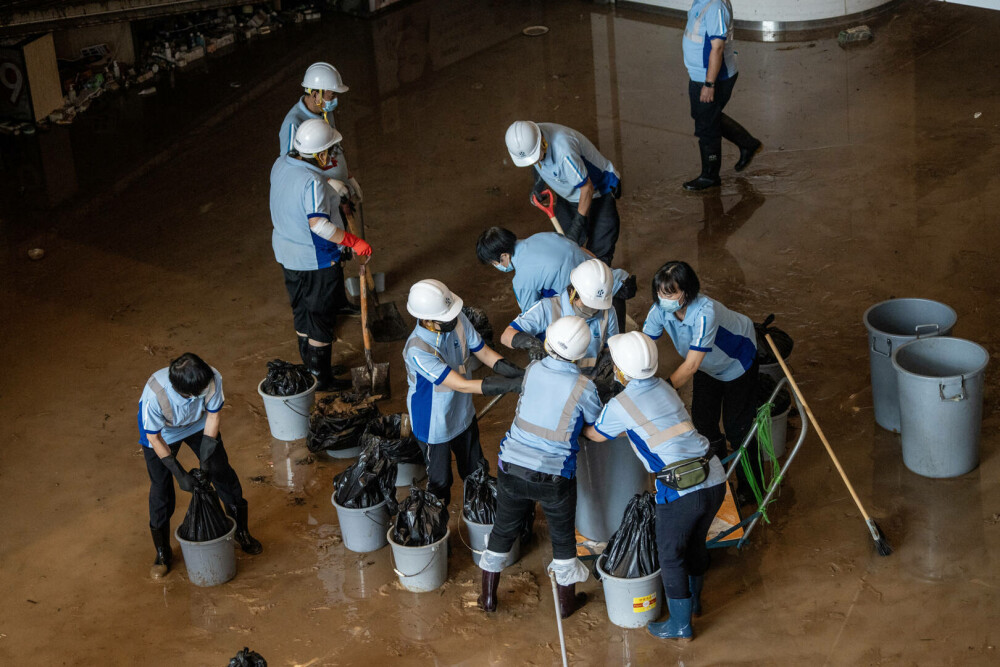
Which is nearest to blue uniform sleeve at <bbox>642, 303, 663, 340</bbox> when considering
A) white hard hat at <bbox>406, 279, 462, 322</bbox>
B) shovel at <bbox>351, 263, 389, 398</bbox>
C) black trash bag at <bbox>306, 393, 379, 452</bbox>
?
Result: white hard hat at <bbox>406, 279, 462, 322</bbox>

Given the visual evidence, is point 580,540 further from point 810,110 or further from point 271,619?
point 810,110

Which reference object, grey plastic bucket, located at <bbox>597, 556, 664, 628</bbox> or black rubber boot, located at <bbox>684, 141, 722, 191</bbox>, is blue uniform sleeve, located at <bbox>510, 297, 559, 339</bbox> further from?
black rubber boot, located at <bbox>684, 141, 722, 191</bbox>

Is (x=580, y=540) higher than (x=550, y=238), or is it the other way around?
(x=550, y=238)

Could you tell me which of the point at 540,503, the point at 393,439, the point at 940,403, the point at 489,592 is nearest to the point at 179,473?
the point at 393,439

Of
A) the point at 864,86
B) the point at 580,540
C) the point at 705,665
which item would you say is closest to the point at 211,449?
the point at 580,540

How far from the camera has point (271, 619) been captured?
194 inches

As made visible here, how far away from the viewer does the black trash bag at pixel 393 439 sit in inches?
211

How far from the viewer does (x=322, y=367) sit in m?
6.46

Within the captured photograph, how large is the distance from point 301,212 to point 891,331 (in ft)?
10.6

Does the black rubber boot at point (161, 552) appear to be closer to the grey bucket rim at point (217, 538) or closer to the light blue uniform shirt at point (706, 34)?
the grey bucket rim at point (217, 538)

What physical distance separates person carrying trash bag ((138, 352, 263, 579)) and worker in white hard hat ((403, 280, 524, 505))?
901 millimetres

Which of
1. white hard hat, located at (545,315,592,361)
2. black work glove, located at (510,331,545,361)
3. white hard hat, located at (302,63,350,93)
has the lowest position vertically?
black work glove, located at (510,331,545,361)

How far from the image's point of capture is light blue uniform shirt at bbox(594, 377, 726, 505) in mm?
4234

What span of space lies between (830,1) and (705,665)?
8.32 meters
